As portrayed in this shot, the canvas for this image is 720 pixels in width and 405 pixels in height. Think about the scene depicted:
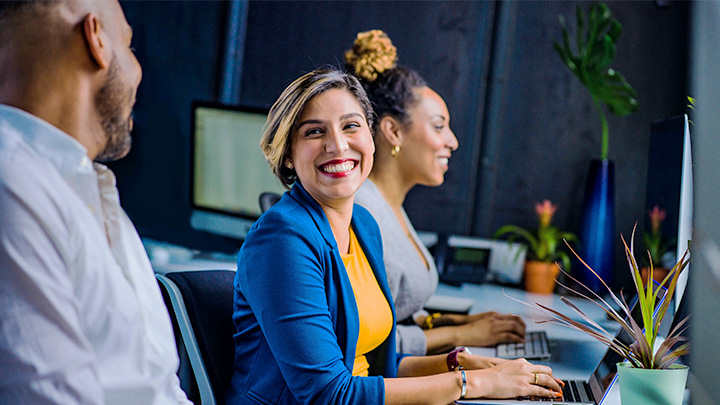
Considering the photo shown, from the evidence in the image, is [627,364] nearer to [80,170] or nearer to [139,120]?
[80,170]

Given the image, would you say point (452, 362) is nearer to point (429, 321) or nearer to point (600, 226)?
point (429, 321)

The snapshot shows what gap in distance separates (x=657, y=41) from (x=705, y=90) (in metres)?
2.41

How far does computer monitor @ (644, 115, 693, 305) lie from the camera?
55.3 inches

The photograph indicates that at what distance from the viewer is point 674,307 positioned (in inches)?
55.2

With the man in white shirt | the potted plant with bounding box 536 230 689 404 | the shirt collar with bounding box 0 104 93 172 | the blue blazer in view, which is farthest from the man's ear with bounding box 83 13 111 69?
the potted plant with bounding box 536 230 689 404

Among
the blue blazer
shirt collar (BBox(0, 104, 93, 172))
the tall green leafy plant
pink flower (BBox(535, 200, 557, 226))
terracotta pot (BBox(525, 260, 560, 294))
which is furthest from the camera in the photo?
A: pink flower (BBox(535, 200, 557, 226))

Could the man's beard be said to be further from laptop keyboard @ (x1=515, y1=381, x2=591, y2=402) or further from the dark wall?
the dark wall

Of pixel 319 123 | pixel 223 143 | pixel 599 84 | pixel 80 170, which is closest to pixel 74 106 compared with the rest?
pixel 80 170

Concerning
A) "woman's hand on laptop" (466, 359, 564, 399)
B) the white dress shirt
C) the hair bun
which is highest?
the hair bun

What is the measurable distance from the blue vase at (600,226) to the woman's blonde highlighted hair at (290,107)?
1497mm

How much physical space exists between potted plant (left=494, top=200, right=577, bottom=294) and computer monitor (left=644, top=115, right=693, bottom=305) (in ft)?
3.16

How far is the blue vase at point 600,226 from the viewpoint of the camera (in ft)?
8.61

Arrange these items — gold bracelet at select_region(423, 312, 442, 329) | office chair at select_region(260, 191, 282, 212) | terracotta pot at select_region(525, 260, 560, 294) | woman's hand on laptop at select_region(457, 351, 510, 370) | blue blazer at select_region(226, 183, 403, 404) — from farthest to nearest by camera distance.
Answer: terracotta pot at select_region(525, 260, 560, 294) → office chair at select_region(260, 191, 282, 212) → gold bracelet at select_region(423, 312, 442, 329) → woman's hand on laptop at select_region(457, 351, 510, 370) → blue blazer at select_region(226, 183, 403, 404)

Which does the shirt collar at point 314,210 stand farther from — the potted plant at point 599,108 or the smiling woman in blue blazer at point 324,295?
the potted plant at point 599,108
